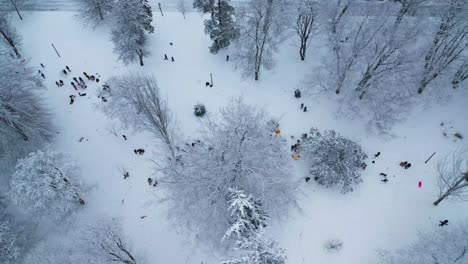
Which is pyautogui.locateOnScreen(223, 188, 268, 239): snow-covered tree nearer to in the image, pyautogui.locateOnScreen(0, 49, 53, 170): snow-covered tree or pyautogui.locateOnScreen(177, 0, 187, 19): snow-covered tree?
pyautogui.locateOnScreen(0, 49, 53, 170): snow-covered tree

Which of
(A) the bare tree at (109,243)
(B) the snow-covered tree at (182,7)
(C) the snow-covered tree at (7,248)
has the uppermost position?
(B) the snow-covered tree at (182,7)

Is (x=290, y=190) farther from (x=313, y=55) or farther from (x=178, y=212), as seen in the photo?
(x=313, y=55)

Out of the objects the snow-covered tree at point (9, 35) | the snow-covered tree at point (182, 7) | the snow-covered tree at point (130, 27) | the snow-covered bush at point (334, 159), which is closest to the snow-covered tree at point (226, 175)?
the snow-covered bush at point (334, 159)

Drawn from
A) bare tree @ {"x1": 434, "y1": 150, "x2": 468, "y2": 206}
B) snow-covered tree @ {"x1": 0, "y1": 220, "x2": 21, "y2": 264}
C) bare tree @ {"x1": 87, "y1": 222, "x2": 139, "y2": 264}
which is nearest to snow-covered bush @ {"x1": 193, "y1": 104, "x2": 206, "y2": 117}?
bare tree @ {"x1": 87, "y1": 222, "x2": 139, "y2": 264}

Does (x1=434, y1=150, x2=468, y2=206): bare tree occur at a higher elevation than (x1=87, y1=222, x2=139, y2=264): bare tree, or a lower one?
higher

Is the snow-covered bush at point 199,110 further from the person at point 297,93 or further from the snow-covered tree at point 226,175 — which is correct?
the person at point 297,93

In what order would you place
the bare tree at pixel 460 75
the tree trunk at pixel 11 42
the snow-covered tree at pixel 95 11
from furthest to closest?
the snow-covered tree at pixel 95 11 < the tree trunk at pixel 11 42 < the bare tree at pixel 460 75
